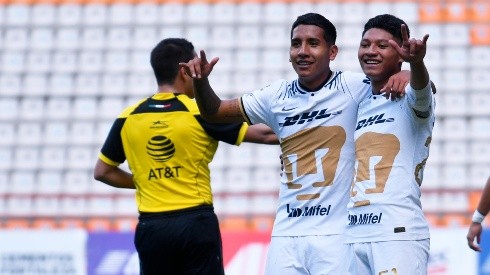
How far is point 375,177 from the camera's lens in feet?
15.1

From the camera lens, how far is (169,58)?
607cm

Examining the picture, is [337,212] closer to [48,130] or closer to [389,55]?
[389,55]

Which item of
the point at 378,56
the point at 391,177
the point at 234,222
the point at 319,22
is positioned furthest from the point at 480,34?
the point at 391,177

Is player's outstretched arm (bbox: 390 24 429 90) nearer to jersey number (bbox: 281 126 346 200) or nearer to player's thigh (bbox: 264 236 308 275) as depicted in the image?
jersey number (bbox: 281 126 346 200)

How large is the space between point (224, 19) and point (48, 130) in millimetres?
3361

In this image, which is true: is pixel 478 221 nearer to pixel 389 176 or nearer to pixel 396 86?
pixel 389 176

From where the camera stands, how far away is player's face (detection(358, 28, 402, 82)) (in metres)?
4.72

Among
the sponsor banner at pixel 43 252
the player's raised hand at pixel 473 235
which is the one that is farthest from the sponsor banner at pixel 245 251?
the player's raised hand at pixel 473 235

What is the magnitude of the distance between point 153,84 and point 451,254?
7150 mm

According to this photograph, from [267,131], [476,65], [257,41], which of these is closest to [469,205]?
[476,65]

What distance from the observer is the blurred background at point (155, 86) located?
1379cm

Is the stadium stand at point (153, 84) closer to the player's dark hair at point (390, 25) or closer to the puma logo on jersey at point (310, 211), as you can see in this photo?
the puma logo on jersey at point (310, 211)

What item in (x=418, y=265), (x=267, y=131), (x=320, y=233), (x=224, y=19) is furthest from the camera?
(x=224, y=19)

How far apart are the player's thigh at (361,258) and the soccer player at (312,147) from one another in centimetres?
12
